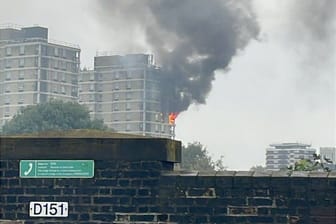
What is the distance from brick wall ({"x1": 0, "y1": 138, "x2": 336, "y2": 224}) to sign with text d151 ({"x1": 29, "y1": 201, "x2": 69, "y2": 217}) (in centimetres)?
6

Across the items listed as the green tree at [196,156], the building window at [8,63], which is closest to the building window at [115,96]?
the building window at [8,63]

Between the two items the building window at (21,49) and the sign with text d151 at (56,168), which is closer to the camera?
the sign with text d151 at (56,168)

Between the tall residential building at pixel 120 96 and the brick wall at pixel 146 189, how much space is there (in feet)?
409

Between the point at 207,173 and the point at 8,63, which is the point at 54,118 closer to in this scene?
the point at 207,173

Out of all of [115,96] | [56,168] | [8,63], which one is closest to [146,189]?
[56,168]

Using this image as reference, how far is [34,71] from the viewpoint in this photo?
15300 centimetres

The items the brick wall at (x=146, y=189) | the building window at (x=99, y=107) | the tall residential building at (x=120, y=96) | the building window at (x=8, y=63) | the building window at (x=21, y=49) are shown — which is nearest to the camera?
the brick wall at (x=146, y=189)

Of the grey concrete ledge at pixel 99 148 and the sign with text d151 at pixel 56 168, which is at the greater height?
the grey concrete ledge at pixel 99 148

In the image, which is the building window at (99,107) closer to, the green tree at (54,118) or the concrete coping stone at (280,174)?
the green tree at (54,118)

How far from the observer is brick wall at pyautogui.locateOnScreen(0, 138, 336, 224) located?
1179 centimetres

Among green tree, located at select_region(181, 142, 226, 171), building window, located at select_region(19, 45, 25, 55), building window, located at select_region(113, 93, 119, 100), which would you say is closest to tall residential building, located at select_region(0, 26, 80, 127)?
building window, located at select_region(19, 45, 25, 55)

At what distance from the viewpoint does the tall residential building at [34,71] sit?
151m

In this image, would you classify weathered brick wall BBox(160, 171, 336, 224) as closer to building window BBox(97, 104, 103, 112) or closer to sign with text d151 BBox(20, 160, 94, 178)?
sign with text d151 BBox(20, 160, 94, 178)

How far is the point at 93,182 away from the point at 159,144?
41.1 inches
